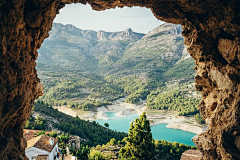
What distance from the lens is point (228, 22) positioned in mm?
7945

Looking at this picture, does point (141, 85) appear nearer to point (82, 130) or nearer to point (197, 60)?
point (82, 130)

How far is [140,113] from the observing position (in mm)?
92250

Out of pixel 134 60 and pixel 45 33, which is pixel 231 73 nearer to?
pixel 45 33

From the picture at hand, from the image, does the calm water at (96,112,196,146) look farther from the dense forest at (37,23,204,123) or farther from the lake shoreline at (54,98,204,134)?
the dense forest at (37,23,204,123)

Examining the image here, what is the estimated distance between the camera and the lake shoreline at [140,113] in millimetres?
69881

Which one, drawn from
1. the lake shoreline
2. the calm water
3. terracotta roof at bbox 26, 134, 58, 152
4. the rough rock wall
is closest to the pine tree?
the rough rock wall

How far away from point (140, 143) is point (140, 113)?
74.1 metres

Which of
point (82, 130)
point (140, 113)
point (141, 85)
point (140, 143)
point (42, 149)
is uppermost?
point (140, 143)

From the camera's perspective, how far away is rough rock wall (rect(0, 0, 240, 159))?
7.76 meters

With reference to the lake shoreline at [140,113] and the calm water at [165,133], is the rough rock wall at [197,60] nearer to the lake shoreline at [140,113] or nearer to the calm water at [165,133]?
the calm water at [165,133]

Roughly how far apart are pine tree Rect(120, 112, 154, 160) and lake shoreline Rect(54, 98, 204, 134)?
49122mm

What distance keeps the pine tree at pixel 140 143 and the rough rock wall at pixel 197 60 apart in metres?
8.27

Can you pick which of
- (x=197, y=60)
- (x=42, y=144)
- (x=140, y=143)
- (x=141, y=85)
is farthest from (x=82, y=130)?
(x=141, y=85)

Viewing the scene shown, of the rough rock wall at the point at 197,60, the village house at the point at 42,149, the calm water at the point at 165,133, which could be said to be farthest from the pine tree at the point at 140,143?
the calm water at the point at 165,133
